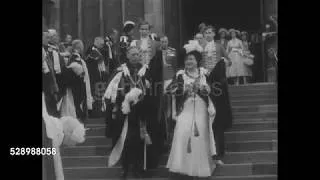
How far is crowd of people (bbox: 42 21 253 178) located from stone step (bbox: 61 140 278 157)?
0.31 m

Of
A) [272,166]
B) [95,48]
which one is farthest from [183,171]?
[95,48]

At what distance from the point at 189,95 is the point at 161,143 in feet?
2.68

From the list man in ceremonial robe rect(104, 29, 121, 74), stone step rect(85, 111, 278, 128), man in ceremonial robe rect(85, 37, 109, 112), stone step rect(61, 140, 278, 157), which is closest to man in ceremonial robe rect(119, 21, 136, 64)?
man in ceremonial robe rect(104, 29, 121, 74)

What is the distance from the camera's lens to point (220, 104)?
1084 cm

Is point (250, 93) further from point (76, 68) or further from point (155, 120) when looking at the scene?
point (76, 68)

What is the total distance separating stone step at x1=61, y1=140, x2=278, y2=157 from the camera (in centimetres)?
1094

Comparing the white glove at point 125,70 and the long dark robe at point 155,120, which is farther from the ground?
the white glove at point 125,70

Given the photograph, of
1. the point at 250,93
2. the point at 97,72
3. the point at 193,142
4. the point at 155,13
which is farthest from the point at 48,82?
the point at 155,13

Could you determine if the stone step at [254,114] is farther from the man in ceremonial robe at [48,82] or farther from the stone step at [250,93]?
the man in ceremonial robe at [48,82]

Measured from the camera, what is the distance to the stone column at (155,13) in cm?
1559

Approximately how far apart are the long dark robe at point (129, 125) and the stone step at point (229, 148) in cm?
32

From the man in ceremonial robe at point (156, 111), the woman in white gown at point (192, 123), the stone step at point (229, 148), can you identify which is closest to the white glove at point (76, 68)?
the man in ceremonial robe at point (156, 111)

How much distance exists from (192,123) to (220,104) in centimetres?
57

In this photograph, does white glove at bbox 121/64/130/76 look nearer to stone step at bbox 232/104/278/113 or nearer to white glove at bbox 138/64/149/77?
white glove at bbox 138/64/149/77
